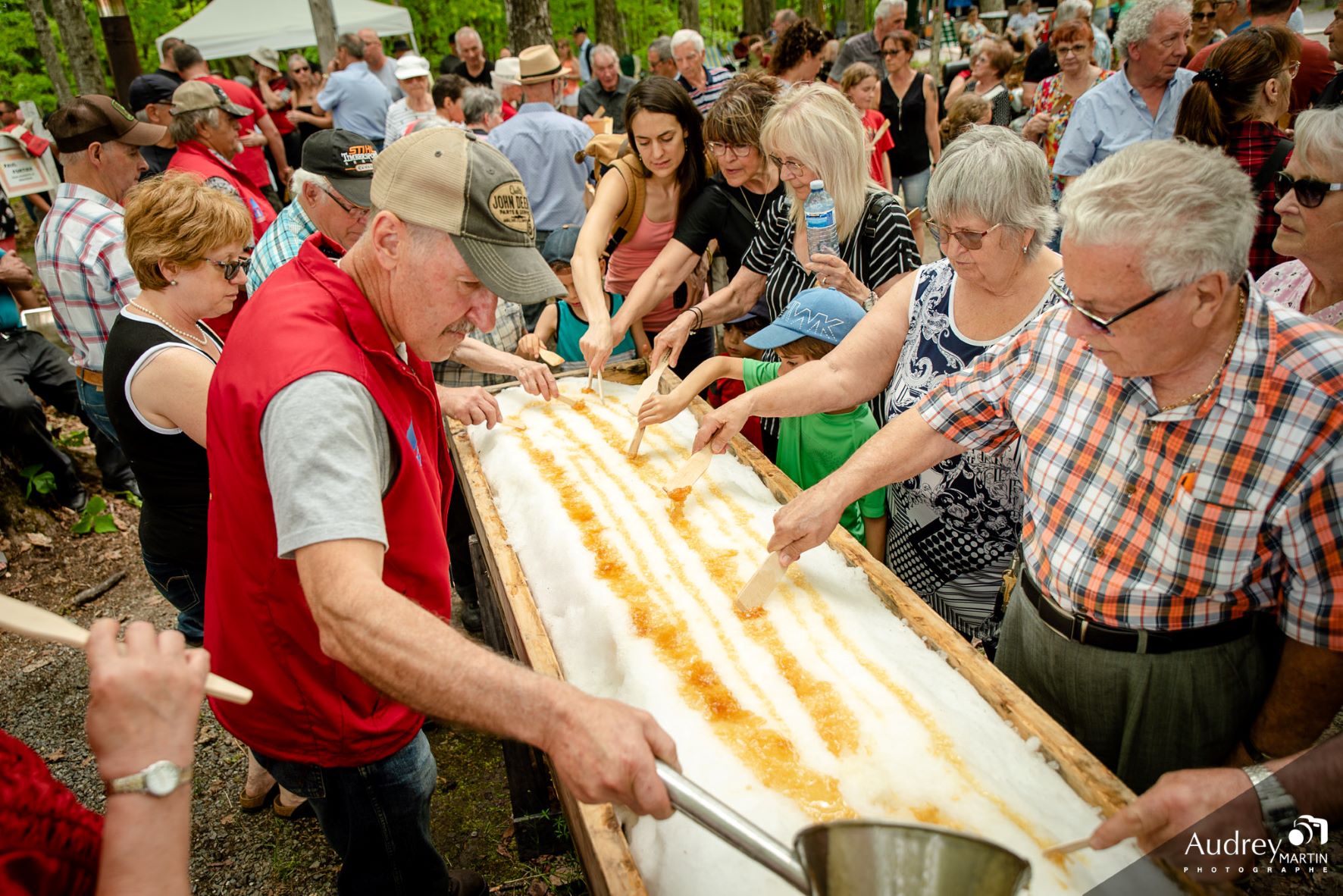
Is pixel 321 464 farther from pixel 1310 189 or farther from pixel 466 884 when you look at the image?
pixel 1310 189

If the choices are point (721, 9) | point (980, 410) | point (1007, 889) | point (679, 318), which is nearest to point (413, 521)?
point (1007, 889)

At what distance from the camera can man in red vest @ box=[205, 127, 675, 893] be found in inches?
52.4

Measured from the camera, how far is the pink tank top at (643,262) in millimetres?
4293

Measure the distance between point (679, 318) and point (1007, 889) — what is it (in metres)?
2.91

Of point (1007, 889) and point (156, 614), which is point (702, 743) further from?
point (156, 614)

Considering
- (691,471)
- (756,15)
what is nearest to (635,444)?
(691,471)

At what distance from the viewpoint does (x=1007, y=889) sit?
114 centimetres

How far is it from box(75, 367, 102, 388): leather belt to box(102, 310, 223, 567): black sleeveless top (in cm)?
139

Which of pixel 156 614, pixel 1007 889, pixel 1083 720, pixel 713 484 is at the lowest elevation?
pixel 156 614

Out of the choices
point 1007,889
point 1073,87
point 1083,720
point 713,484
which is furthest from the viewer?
point 1073,87

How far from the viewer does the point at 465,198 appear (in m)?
1.59

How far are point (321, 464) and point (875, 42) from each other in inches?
347

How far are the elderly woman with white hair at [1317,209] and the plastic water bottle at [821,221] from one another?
136 cm

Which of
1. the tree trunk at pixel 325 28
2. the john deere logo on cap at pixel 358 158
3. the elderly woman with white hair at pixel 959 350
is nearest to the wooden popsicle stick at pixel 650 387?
the elderly woman with white hair at pixel 959 350
